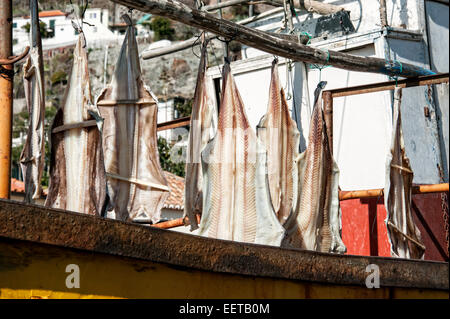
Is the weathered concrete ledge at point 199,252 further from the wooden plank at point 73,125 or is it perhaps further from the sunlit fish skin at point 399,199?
the sunlit fish skin at point 399,199

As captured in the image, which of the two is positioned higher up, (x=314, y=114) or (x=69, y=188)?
(x=314, y=114)

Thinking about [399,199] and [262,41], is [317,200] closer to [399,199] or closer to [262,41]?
[399,199]

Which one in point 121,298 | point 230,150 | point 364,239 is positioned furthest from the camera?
point 364,239

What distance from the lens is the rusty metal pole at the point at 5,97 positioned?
4238 mm

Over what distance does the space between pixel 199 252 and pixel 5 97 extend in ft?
5.92

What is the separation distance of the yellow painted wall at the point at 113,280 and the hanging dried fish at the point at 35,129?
1462 mm

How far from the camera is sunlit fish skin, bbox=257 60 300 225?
5.95 metres

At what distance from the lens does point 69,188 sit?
15.8 feet

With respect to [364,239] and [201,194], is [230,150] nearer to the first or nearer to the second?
[201,194]

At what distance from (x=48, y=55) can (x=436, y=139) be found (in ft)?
197

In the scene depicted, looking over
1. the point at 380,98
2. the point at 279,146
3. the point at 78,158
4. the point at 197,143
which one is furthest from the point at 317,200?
the point at 380,98

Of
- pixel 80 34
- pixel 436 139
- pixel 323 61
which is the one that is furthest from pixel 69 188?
pixel 436 139
